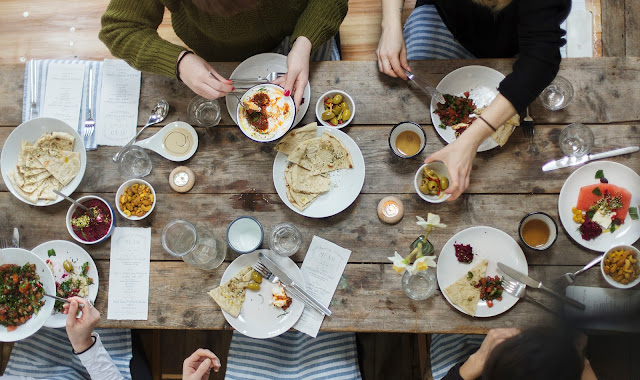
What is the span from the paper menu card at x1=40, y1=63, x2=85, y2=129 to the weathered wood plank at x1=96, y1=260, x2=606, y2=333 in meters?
0.68

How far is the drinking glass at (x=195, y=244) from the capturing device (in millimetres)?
1798

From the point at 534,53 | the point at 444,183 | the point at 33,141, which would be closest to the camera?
the point at 534,53

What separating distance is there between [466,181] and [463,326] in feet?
1.80

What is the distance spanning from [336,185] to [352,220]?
0.50 feet

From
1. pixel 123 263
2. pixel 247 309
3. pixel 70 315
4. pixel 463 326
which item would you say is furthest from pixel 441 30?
pixel 70 315

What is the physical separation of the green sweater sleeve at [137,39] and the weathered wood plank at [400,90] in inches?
5.2

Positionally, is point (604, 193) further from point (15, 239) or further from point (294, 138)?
point (15, 239)

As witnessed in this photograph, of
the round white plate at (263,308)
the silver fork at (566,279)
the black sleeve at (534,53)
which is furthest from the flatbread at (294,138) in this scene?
the silver fork at (566,279)

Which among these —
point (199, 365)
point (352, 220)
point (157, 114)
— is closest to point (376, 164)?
point (352, 220)

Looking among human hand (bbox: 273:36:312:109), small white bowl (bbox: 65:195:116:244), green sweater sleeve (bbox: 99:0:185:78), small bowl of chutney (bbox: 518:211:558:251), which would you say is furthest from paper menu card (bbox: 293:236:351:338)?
green sweater sleeve (bbox: 99:0:185:78)

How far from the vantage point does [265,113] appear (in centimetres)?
183

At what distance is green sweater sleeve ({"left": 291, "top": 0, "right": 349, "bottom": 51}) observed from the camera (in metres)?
1.89

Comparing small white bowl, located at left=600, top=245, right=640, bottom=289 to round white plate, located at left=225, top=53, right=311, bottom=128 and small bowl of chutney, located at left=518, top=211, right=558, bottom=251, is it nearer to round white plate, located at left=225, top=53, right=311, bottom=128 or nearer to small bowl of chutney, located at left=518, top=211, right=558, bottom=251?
small bowl of chutney, located at left=518, top=211, right=558, bottom=251

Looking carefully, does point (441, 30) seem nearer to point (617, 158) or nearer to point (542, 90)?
point (542, 90)
